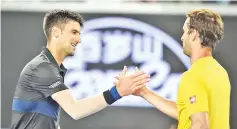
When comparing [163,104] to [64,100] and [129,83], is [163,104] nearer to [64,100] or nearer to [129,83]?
[129,83]

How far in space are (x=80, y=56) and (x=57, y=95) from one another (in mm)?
5183

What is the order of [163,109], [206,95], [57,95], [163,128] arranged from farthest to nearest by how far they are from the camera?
[163,128]
[163,109]
[57,95]
[206,95]

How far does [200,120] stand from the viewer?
153 inches

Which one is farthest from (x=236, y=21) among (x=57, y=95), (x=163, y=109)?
(x=57, y=95)

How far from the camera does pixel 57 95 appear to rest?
4.35 meters

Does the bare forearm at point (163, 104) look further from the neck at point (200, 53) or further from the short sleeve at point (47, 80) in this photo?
the short sleeve at point (47, 80)

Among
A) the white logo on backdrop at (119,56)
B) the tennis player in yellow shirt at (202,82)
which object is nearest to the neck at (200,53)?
the tennis player in yellow shirt at (202,82)

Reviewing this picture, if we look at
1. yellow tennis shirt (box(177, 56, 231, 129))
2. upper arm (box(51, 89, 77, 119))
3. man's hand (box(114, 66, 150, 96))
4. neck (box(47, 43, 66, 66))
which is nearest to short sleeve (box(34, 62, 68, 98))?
upper arm (box(51, 89, 77, 119))

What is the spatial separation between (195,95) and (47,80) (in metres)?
1.14

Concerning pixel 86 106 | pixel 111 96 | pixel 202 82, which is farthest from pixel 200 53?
pixel 86 106

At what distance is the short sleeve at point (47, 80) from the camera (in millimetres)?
4359

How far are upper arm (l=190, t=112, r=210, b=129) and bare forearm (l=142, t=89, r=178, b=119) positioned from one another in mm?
710

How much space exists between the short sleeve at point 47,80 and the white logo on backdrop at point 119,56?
16.4 ft

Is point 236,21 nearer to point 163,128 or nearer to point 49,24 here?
point 163,128
